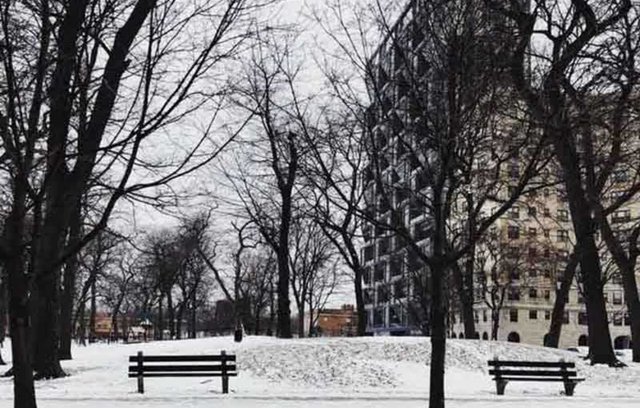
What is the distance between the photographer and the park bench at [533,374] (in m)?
19.5

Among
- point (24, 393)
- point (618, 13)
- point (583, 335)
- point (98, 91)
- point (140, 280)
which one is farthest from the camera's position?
point (583, 335)

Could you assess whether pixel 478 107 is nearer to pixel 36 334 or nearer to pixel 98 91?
pixel 98 91

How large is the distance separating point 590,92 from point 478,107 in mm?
1627

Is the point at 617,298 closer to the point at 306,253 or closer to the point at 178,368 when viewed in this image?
the point at 306,253

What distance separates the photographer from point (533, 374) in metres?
20.1

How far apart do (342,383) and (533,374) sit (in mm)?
4518

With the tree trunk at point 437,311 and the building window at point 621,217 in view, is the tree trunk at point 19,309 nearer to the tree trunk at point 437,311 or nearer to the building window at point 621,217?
the tree trunk at point 437,311

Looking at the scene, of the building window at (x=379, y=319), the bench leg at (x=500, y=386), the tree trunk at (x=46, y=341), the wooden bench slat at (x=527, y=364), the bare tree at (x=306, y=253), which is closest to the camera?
the bench leg at (x=500, y=386)

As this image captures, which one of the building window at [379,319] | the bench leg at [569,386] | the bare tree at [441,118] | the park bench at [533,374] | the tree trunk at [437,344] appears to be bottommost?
the building window at [379,319]

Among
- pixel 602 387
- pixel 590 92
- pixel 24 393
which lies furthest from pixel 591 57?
pixel 602 387

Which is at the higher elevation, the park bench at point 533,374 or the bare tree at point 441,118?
the bare tree at point 441,118

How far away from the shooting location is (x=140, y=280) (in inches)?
2911

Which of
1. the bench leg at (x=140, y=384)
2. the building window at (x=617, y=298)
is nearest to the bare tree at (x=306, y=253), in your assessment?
the bench leg at (x=140, y=384)

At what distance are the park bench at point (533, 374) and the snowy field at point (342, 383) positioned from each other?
344 mm
